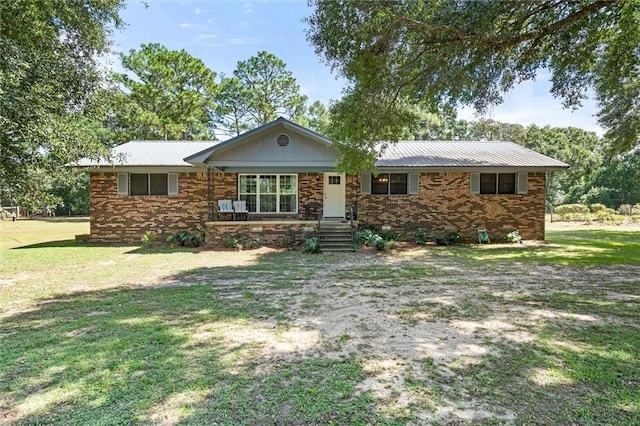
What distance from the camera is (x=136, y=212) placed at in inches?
585

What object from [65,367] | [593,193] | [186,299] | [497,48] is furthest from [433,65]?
[593,193]

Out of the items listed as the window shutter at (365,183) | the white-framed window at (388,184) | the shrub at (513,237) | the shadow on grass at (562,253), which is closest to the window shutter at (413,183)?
the white-framed window at (388,184)

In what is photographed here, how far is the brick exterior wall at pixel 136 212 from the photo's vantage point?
14797mm

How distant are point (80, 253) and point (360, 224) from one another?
9.88 m

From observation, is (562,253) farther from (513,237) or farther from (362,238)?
(362,238)

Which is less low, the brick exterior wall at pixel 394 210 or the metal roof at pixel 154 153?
the metal roof at pixel 154 153

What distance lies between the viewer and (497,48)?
865cm

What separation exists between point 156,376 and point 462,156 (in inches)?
596

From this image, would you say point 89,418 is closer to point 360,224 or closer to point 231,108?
point 360,224

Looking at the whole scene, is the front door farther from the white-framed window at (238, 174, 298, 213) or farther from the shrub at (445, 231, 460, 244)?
the shrub at (445, 231, 460, 244)

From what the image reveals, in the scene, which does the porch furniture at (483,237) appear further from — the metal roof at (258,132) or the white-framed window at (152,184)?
the white-framed window at (152,184)

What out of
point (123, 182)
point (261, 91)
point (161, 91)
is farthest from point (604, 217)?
point (161, 91)

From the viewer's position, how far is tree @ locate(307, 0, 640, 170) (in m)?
7.90

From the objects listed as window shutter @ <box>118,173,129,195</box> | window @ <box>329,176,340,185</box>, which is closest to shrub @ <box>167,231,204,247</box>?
window shutter @ <box>118,173,129,195</box>
